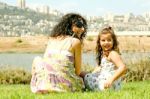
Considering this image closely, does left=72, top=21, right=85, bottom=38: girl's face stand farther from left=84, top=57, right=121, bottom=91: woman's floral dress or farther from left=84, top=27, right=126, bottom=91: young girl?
left=84, top=57, right=121, bottom=91: woman's floral dress

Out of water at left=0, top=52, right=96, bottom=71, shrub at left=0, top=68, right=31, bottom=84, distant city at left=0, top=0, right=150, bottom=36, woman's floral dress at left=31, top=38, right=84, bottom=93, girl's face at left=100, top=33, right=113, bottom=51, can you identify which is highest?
girl's face at left=100, top=33, right=113, bottom=51

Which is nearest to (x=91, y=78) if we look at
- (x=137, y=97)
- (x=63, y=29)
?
(x=63, y=29)

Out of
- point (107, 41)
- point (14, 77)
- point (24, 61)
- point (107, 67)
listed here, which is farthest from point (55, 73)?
point (24, 61)

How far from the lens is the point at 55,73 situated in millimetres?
5910

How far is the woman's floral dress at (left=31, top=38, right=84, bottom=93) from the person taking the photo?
586 centimetres

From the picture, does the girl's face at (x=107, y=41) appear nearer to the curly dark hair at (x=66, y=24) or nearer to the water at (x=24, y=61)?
the curly dark hair at (x=66, y=24)

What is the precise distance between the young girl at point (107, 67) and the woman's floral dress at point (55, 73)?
10.6 inches

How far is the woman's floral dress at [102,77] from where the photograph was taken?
20.5 feet

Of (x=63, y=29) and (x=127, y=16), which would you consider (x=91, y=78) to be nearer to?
(x=63, y=29)

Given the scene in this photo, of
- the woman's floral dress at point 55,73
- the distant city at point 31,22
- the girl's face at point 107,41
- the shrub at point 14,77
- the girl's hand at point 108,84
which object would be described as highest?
the girl's face at point 107,41

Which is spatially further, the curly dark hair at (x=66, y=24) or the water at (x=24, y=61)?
the water at (x=24, y=61)

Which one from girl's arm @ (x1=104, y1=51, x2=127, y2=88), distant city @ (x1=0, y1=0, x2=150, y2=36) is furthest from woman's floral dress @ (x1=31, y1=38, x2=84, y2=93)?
distant city @ (x1=0, y1=0, x2=150, y2=36)

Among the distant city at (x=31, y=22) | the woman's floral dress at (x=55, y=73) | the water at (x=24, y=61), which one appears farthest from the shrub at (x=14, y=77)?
the distant city at (x=31, y=22)

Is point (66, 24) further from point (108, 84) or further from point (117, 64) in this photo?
point (108, 84)
